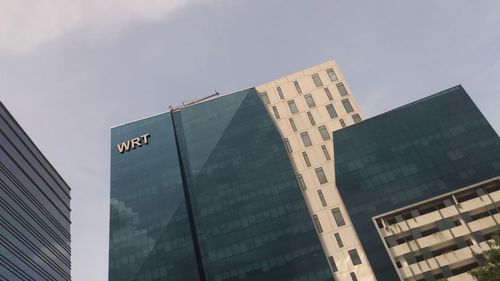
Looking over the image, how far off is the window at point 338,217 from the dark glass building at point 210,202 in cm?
510

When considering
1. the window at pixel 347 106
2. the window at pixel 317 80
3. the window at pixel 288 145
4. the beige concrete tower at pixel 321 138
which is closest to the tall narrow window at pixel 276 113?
the beige concrete tower at pixel 321 138

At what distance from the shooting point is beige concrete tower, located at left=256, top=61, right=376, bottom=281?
265ft

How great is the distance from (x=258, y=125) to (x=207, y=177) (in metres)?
17.4

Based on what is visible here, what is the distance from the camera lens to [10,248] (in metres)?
59.0

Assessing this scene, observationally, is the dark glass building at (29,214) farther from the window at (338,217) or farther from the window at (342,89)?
the window at (342,89)

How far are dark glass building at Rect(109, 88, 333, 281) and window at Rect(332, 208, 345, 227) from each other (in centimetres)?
510

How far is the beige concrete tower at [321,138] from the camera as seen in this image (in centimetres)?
8088

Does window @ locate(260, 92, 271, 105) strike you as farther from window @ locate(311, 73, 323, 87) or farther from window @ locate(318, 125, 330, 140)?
window @ locate(318, 125, 330, 140)

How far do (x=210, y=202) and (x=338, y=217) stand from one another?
27417 millimetres

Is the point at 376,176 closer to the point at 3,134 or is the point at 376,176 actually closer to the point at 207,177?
the point at 207,177

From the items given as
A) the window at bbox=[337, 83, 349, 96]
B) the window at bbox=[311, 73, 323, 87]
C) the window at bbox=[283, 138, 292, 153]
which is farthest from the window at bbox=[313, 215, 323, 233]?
the window at bbox=[311, 73, 323, 87]

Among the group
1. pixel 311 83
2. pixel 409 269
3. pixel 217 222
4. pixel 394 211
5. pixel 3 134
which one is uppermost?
pixel 311 83

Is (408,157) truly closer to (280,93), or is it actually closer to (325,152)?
Result: (325,152)

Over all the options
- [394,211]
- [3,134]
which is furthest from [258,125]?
[3,134]
